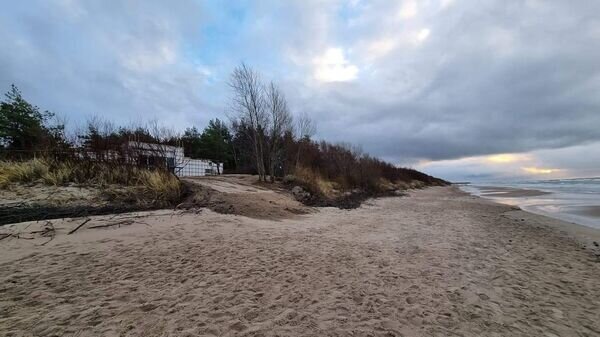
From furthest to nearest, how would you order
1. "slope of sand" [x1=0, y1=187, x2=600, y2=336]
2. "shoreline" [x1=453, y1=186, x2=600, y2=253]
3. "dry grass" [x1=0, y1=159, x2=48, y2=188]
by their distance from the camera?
"dry grass" [x1=0, y1=159, x2=48, y2=188] → "shoreline" [x1=453, y1=186, x2=600, y2=253] → "slope of sand" [x1=0, y1=187, x2=600, y2=336]

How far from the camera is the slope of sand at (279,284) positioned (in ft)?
10.9

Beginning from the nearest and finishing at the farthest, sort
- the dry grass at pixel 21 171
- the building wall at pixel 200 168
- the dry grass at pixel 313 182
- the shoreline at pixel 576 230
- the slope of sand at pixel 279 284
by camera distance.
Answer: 1. the slope of sand at pixel 279 284
2. the shoreline at pixel 576 230
3. the dry grass at pixel 21 171
4. the dry grass at pixel 313 182
5. the building wall at pixel 200 168

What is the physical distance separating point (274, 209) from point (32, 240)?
7122 millimetres

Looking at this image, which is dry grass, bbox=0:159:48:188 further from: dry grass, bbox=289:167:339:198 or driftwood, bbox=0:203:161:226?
dry grass, bbox=289:167:339:198

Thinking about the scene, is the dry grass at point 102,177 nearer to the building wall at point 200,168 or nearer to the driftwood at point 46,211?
the driftwood at point 46,211

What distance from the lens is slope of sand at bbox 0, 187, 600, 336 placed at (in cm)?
Answer: 332

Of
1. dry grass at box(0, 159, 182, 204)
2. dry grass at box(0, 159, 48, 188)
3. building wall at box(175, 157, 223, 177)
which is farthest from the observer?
building wall at box(175, 157, 223, 177)

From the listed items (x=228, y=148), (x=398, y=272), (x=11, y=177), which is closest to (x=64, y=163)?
(x=11, y=177)

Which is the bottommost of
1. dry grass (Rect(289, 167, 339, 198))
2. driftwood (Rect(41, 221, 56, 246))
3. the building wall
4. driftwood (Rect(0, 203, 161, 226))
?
driftwood (Rect(41, 221, 56, 246))

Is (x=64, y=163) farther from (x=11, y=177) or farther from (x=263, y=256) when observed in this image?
(x=263, y=256)

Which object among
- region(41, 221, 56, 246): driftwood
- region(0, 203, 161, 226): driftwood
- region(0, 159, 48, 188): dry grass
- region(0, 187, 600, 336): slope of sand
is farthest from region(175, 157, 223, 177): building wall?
region(0, 187, 600, 336): slope of sand

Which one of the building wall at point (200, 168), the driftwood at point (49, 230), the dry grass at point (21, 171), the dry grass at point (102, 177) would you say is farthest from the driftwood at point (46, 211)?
the building wall at point (200, 168)

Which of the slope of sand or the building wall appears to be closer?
the slope of sand

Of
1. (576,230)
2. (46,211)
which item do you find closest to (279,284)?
(46,211)
